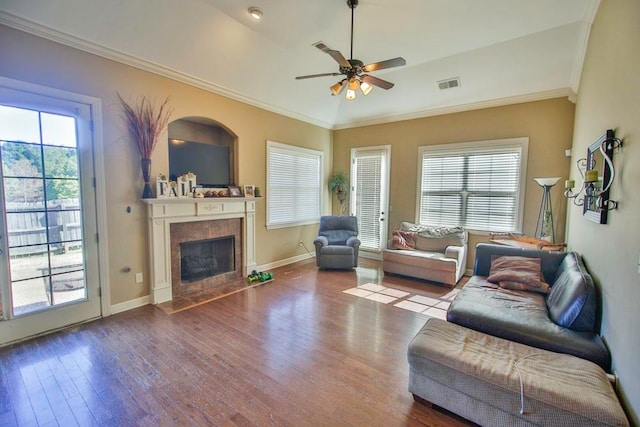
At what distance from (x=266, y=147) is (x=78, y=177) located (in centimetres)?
278

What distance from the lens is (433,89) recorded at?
191 inches

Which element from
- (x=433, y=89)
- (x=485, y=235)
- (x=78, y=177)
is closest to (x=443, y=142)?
(x=433, y=89)

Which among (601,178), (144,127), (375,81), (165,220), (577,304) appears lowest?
(577,304)

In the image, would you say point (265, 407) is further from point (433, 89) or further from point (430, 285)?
point (433, 89)

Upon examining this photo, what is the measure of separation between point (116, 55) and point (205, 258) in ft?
9.35

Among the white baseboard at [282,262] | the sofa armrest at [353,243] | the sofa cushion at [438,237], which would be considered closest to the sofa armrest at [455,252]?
the sofa cushion at [438,237]

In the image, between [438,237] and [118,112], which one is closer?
[118,112]

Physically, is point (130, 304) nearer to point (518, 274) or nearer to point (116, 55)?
point (116, 55)

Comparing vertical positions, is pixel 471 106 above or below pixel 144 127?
above

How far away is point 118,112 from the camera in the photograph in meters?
3.30

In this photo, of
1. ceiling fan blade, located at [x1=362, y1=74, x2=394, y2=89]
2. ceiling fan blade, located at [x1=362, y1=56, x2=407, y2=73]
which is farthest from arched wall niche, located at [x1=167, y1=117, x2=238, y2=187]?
ceiling fan blade, located at [x1=362, y1=56, x2=407, y2=73]

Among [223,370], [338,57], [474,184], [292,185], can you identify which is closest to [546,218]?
[474,184]

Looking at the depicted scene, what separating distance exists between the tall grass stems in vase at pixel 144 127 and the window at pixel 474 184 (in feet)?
15.0

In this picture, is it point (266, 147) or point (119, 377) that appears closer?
point (119, 377)
